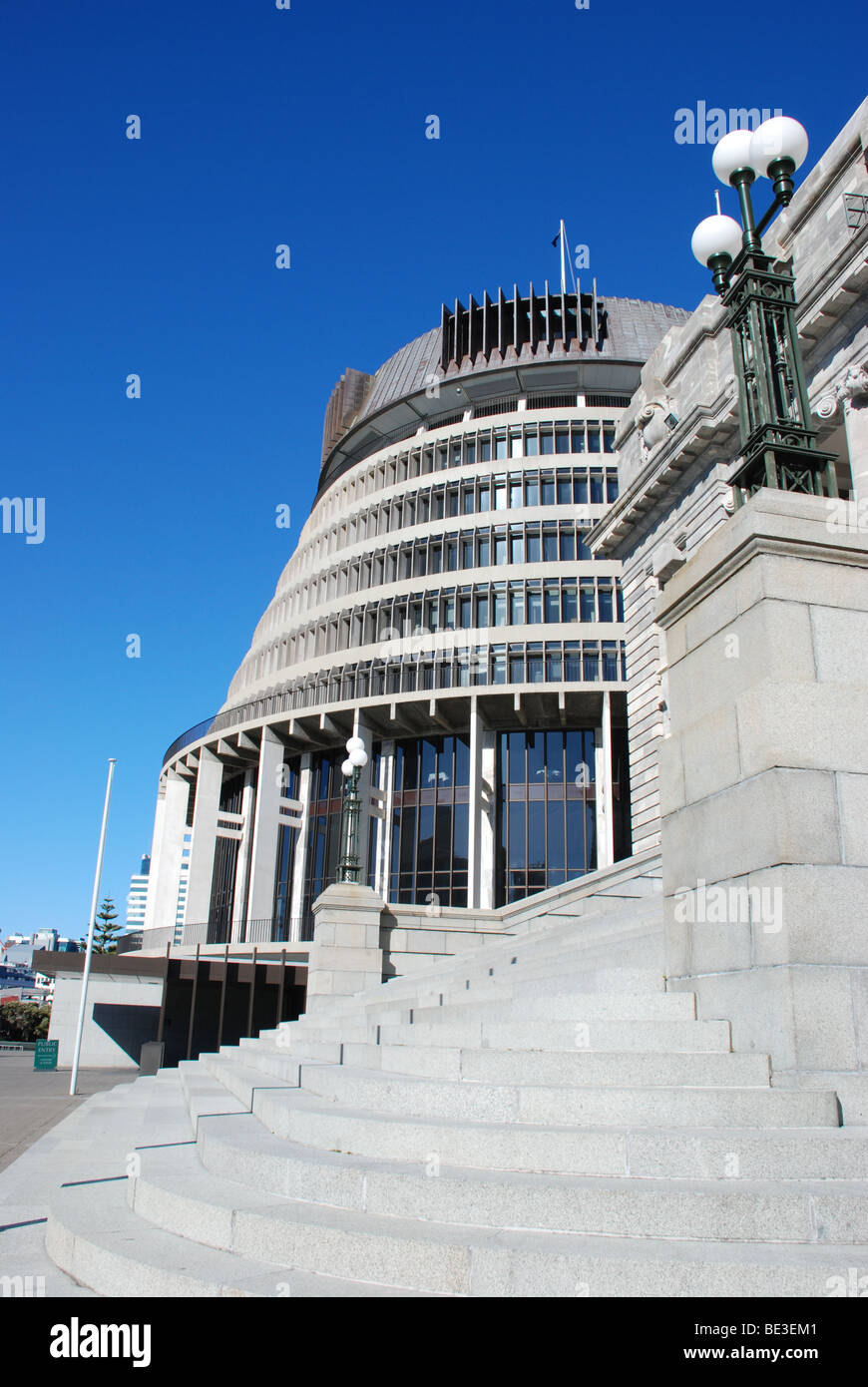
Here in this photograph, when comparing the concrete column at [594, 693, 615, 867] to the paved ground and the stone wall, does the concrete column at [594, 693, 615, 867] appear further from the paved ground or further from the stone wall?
the stone wall

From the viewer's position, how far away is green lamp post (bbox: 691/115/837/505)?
7.61 m

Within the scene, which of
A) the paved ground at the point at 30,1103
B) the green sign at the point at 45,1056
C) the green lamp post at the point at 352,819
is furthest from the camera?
the green sign at the point at 45,1056

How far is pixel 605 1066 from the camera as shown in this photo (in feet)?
18.4

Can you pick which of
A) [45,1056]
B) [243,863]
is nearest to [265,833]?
[243,863]

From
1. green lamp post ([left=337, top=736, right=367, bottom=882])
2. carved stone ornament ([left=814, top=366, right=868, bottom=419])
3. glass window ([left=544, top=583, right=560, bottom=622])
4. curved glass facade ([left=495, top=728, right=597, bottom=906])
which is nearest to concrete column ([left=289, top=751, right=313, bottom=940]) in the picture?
curved glass facade ([left=495, top=728, right=597, bottom=906])

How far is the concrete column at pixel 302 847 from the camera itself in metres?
47.2

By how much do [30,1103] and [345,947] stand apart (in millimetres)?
6957

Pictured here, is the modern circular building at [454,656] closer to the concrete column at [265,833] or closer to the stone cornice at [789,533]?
the concrete column at [265,833]

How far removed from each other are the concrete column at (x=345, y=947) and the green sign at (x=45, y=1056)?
758 inches

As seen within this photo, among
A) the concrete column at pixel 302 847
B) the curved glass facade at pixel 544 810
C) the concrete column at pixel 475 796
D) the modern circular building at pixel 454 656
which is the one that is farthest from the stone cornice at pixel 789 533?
the concrete column at pixel 302 847

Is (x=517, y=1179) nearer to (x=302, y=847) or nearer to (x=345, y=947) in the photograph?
(x=345, y=947)

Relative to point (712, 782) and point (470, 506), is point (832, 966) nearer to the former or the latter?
point (712, 782)

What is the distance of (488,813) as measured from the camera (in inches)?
1698
